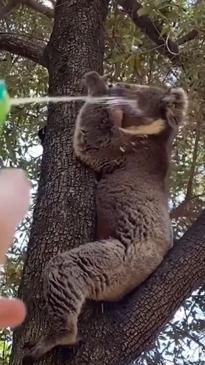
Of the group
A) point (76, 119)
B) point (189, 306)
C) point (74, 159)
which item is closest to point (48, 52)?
point (76, 119)

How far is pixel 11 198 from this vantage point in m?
0.56

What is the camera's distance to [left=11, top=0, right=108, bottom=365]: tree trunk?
2.36 m

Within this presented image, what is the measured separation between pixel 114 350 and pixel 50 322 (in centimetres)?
22

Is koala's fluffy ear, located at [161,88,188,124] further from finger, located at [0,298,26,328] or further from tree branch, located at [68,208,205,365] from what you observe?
finger, located at [0,298,26,328]

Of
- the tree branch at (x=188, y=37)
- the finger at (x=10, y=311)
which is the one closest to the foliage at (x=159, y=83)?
the tree branch at (x=188, y=37)

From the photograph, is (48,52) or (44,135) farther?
(48,52)

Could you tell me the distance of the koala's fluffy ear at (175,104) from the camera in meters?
3.28

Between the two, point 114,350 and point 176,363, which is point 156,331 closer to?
point 114,350

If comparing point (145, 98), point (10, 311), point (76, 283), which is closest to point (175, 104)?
point (145, 98)

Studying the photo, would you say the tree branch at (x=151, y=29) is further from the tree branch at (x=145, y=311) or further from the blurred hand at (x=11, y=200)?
the blurred hand at (x=11, y=200)

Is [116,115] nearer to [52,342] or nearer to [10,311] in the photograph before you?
[52,342]

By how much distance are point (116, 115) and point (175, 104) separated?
0.94 ft

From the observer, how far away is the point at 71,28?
3.35 meters

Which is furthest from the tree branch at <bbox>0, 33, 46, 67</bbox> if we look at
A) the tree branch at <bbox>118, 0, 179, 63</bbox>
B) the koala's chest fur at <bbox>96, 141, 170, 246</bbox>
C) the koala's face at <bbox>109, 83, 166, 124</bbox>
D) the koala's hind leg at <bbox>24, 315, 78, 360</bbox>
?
the koala's hind leg at <bbox>24, 315, 78, 360</bbox>
